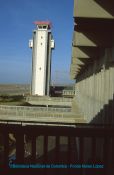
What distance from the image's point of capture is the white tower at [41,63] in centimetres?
7538

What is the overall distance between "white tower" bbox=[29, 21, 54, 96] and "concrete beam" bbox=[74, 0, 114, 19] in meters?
68.4

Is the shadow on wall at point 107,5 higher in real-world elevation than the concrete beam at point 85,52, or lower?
higher

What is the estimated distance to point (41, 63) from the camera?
2963 inches

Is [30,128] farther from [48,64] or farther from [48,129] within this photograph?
[48,64]

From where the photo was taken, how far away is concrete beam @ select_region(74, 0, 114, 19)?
6414mm

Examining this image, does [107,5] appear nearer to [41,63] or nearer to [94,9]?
[94,9]

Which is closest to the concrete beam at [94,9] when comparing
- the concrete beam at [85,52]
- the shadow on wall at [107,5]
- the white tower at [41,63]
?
the shadow on wall at [107,5]

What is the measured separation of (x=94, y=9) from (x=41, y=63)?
226 ft

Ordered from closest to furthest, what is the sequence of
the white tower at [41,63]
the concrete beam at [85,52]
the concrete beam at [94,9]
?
the concrete beam at [94,9], the concrete beam at [85,52], the white tower at [41,63]

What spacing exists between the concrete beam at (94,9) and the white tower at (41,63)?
68382 millimetres

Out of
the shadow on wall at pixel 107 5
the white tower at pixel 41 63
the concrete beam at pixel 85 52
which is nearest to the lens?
the shadow on wall at pixel 107 5

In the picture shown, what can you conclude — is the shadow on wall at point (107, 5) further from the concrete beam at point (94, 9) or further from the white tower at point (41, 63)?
the white tower at point (41, 63)

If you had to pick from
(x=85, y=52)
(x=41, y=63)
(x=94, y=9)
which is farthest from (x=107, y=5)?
(x=41, y=63)

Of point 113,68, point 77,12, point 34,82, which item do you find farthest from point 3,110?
point 34,82
